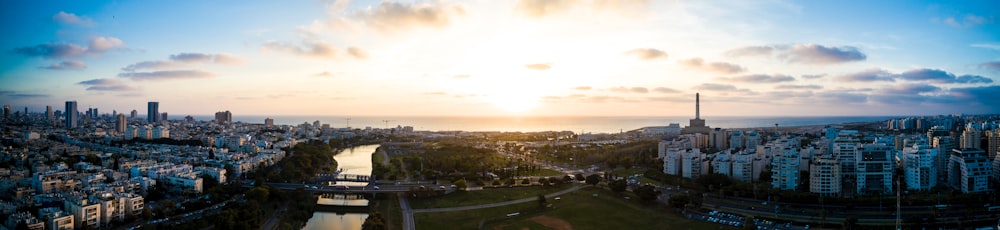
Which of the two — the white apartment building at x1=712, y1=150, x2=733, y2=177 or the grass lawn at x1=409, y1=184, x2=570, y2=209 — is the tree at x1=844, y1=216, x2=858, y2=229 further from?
the grass lawn at x1=409, y1=184, x2=570, y2=209

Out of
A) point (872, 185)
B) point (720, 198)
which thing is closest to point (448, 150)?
point (720, 198)

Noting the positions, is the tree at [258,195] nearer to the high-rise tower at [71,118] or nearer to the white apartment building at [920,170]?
the white apartment building at [920,170]

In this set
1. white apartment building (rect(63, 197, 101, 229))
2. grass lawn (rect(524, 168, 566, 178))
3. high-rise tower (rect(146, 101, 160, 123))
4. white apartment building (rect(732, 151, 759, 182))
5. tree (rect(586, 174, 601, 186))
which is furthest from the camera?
high-rise tower (rect(146, 101, 160, 123))

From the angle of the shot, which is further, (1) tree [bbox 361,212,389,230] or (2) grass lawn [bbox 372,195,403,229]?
(2) grass lawn [bbox 372,195,403,229]

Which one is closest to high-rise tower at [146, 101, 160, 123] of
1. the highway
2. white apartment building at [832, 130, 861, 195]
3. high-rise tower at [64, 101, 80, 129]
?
high-rise tower at [64, 101, 80, 129]

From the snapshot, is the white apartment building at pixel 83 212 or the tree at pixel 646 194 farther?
the tree at pixel 646 194

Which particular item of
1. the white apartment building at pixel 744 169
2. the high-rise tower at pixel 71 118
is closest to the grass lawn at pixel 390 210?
the white apartment building at pixel 744 169

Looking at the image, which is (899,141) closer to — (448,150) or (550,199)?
(550,199)
